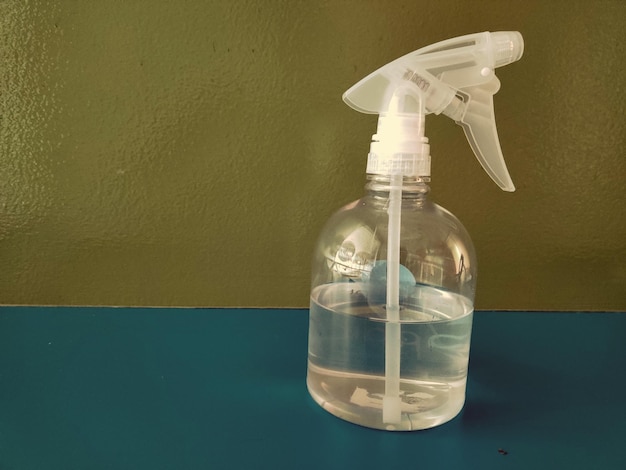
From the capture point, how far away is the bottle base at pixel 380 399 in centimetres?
51

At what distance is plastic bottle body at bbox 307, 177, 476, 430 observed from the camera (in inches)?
20.7

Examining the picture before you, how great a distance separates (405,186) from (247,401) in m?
0.27

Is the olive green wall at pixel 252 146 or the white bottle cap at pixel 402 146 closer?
the white bottle cap at pixel 402 146

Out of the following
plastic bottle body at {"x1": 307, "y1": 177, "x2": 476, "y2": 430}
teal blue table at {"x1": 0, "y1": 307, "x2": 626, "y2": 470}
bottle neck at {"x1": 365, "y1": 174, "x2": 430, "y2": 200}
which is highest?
bottle neck at {"x1": 365, "y1": 174, "x2": 430, "y2": 200}

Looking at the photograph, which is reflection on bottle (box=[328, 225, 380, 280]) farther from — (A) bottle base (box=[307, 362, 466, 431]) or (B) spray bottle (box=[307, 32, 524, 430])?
(A) bottle base (box=[307, 362, 466, 431])

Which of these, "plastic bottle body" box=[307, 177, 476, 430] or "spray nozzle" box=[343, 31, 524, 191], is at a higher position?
"spray nozzle" box=[343, 31, 524, 191]

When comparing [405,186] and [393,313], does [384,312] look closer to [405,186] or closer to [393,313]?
[393,313]

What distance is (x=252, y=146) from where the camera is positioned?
77 cm

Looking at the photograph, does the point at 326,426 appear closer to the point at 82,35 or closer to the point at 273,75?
the point at 273,75

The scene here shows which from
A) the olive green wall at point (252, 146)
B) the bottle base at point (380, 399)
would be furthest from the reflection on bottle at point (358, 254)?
the olive green wall at point (252, 146)

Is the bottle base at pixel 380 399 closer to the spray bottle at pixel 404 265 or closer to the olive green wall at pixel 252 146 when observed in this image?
the spray bottle at pixel 404 265

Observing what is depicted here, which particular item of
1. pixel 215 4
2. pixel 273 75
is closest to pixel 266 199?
pixel 273 75

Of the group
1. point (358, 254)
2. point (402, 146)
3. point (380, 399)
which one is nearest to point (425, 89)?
point (402, 146)

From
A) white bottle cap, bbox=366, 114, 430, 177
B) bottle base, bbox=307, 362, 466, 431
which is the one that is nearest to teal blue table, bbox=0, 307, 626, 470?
bottle base, bbox=307, 362, 466, 431
